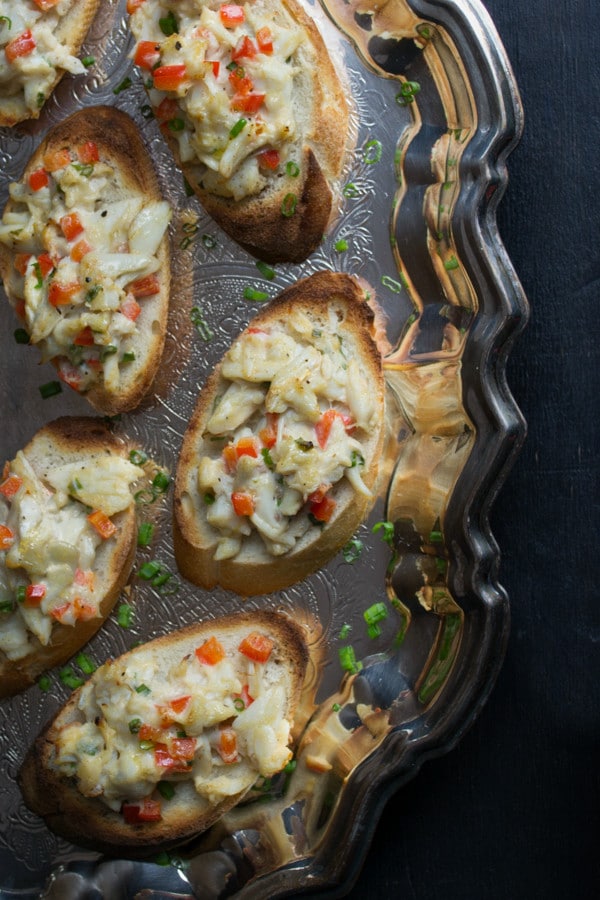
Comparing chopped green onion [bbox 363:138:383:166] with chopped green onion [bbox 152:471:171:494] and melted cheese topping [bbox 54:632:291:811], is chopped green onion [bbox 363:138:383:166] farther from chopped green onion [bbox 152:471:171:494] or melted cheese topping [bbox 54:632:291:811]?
melted cheese topping [bbox 54:632:291:811]

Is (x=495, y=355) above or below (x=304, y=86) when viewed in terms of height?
below

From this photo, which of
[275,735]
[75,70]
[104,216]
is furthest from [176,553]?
[75,70]

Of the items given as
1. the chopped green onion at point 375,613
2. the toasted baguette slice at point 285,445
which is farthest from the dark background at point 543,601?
the toasted baguette slice at point 285,445

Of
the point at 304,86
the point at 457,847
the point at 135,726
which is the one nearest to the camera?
the point at 135,726

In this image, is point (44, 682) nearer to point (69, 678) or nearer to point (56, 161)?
point (69, 678)

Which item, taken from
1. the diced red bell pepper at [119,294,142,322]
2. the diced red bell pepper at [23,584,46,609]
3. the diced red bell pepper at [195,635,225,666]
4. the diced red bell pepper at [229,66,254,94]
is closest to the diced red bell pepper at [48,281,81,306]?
the diced red bell pepper at [119,294,142,322]

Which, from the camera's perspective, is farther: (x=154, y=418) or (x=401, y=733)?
(x=154, y=418)

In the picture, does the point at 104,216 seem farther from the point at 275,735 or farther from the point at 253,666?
the point at 275,735

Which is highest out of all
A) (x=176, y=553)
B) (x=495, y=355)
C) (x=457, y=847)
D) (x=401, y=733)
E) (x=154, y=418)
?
(x=495, y=355)
